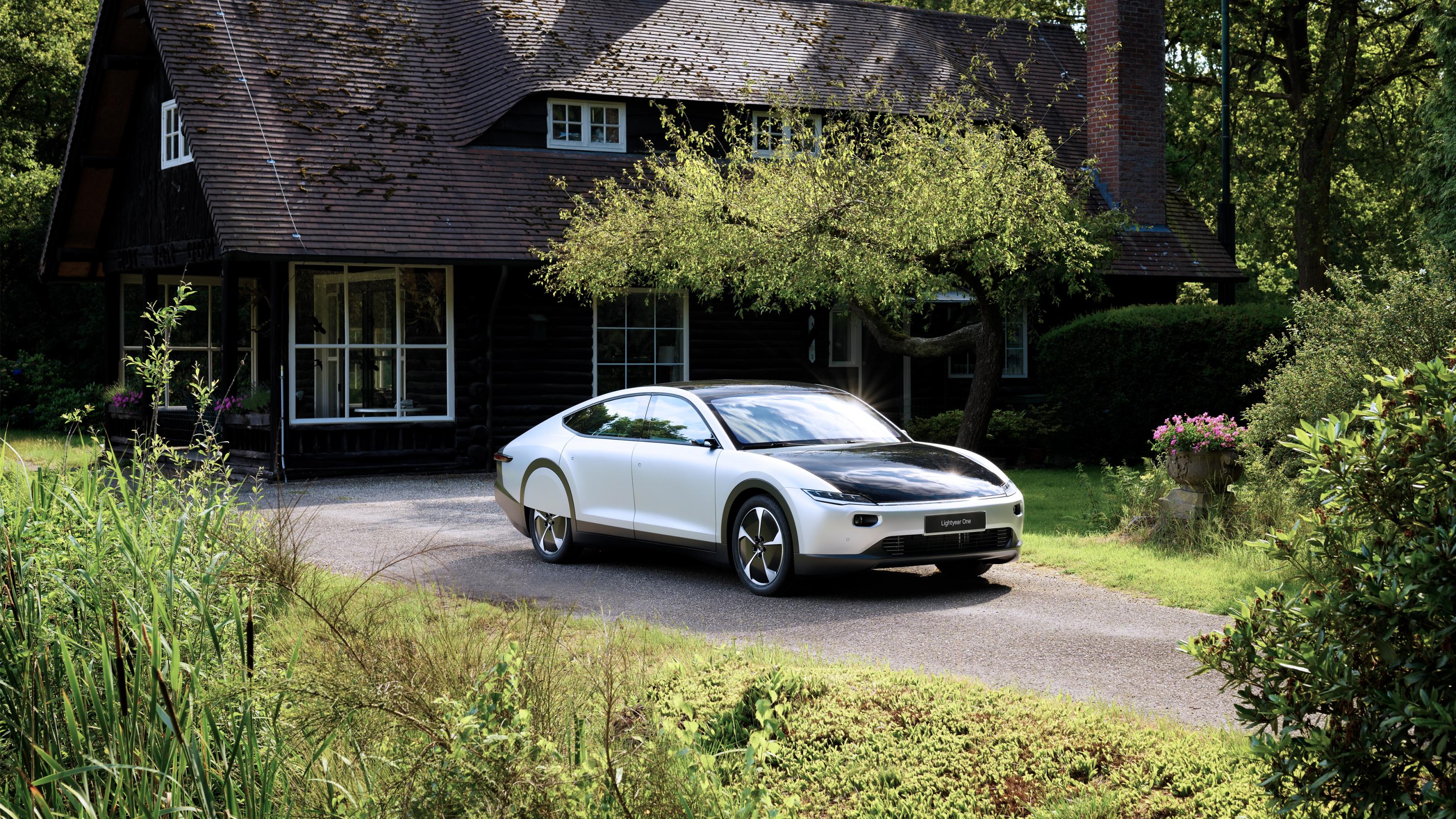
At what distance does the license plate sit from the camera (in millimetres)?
9461

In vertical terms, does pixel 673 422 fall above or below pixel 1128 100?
below

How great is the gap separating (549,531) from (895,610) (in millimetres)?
3690

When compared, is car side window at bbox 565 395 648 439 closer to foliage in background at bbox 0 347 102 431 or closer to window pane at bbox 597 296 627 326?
window pane at bbox 597 296 627 326

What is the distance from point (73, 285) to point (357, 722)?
105 ft

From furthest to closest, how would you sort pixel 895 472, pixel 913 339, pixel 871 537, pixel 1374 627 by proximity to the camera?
pixel 913 339 → pixel 895 472 → pixel 871 537 → pixel 1374 627

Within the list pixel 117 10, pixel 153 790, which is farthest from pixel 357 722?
pixel 117 10

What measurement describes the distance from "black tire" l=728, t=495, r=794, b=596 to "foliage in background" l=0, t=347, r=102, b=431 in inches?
927

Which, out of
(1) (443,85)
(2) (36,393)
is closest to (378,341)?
(1) (443,85)

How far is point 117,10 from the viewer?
71.1 ft

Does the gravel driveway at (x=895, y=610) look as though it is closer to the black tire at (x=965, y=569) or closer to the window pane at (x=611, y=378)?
the black tire at (x=965, y=569)

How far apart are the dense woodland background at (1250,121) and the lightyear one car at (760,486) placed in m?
21.1

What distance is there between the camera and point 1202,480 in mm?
11891

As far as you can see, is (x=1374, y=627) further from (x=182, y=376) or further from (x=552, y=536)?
(x=182, y=376)

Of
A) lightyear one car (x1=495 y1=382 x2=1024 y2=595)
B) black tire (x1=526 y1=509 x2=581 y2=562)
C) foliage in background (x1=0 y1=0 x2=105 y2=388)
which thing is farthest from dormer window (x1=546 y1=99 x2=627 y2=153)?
foliage in background (x1=0 y1=0 x2=105 y2=388)
